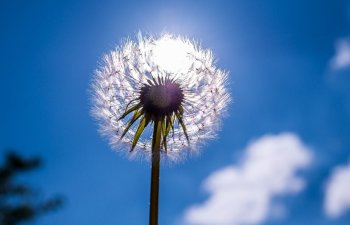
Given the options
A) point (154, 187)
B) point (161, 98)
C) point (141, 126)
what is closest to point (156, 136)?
point (141, 126)

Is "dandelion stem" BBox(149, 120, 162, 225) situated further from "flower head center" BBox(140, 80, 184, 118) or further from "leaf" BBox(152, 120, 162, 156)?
"flower head center" BBox(140, 80, 184, 118)

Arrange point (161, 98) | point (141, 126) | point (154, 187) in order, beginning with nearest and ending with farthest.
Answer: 1. point (154, 187)
2. point (141, 126)
3. point (161, 98)

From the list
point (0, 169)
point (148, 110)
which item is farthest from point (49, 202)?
point (148, 110)

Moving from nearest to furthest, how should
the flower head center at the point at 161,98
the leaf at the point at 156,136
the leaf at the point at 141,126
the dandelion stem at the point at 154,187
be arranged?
the dandelion stem at the point at 154,187, the leaf at the point at 156,136, the leaf at the point at 141,126, the flower head center at the point at 161,98

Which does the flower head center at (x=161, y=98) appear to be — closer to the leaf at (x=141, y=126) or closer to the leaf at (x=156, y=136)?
the leaf at (x=141, y=126)

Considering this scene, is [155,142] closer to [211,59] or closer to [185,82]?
[185,82]

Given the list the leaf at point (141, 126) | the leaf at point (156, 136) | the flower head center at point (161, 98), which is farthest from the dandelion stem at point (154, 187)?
the flower head center at point (161, 98)

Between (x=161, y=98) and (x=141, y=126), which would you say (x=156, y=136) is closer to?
(x=141, y=126)
